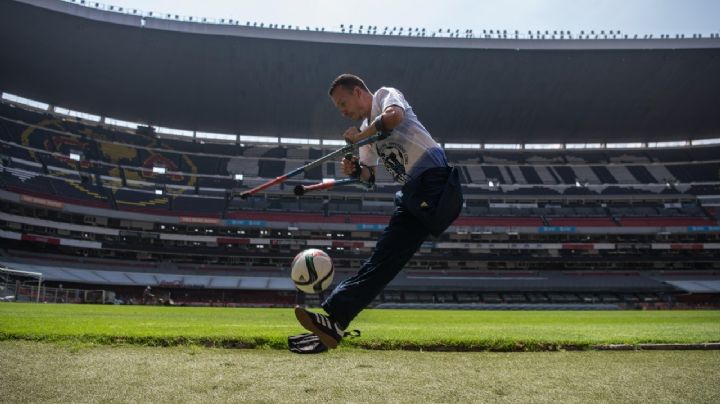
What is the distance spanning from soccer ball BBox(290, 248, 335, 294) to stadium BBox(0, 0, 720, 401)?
3444 cm

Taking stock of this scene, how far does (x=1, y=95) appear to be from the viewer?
45.6m

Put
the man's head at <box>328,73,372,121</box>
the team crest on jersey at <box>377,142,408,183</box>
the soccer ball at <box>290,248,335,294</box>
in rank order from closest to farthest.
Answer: the team crest on jersey at <box>377,142,408,183</box> < the man's head at <box>328,73,372,121</box> < the soccer ball at <box>290,248,335,294</box>

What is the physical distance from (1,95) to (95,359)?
5509 cm

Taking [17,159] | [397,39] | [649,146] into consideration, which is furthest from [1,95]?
[649,146]

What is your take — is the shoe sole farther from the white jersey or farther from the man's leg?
the white jersey

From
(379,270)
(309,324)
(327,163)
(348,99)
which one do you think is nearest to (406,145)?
(348,99)

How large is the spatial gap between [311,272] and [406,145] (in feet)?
5.02

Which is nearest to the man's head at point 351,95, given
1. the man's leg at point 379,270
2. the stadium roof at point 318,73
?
the man's leg at point 379,270

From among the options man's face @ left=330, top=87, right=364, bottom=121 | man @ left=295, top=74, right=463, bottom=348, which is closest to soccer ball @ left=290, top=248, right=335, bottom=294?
man @ left=295, top=74, right=463, bottom=348

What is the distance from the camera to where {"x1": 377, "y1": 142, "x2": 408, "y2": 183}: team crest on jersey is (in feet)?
12.4

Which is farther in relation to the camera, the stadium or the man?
the stadium

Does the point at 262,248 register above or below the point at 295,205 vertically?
below

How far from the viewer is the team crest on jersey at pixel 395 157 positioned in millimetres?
3776

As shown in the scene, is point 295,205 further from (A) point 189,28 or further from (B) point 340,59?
(A) point 189,28
